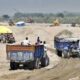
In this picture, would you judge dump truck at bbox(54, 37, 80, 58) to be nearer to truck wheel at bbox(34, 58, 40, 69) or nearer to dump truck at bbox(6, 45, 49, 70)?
truck wheel at bbox(34, 58, 40, 69)

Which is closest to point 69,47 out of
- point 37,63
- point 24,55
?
point 37,63

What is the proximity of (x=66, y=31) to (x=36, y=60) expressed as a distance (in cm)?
4724

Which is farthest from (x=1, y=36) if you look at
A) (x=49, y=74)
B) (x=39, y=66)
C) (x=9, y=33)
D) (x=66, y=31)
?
(x=49, y=74)

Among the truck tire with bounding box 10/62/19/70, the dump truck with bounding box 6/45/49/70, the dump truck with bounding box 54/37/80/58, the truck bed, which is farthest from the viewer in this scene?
the dump truck with bounding box 54/37/80/58

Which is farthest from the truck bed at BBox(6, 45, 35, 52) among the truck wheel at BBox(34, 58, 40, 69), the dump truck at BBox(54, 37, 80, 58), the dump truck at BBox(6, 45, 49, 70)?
the dump truck at BBox(54, 37, 80, 58)

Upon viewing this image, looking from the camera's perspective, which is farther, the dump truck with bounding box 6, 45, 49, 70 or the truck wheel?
the truck wheel

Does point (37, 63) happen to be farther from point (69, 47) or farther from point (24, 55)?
point (69, 47)

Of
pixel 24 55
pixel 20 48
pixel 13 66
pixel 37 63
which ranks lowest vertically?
pixel 13 66

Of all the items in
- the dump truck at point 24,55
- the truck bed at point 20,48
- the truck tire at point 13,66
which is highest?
the truck bed at point 20,48

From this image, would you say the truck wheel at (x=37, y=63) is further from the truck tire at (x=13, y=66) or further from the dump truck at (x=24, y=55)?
the truck tire at (x=13, y=66)

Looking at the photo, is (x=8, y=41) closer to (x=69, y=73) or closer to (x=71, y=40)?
(x=71, y=40)

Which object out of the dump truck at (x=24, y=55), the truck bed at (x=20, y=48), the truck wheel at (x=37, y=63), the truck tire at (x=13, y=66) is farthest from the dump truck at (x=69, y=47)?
the truck bed at (x=20, y=48)

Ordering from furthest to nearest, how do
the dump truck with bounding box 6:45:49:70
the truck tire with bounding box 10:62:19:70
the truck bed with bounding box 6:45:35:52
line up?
1. the truck tire with bounding box 10:62:19:70
2. the dump truck with bounding box 6:45:49:70
3. the truck bed with bounding box 6:45:35:52

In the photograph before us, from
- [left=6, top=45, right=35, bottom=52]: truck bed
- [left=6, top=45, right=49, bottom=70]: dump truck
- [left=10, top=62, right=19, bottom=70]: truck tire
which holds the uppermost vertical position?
[left=6, top=45, right=35, bottom=52]: truck bed
